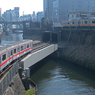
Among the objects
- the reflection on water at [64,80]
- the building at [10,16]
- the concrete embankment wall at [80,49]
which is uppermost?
the building at [10,16]

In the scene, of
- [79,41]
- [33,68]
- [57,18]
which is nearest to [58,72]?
[33,68]

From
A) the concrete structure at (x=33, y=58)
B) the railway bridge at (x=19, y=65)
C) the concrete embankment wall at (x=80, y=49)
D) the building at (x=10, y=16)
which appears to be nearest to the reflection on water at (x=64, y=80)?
the concrete embankment wall at (x=80, y=49)

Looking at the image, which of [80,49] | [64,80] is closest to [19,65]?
[64,80]

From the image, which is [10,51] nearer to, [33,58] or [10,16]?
[33,58]

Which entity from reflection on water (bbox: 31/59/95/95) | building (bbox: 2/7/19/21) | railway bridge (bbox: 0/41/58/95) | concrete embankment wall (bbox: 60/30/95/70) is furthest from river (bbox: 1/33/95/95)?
building (bbox: 2/7/19/21)

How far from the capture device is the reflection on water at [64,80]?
1382 centimetres

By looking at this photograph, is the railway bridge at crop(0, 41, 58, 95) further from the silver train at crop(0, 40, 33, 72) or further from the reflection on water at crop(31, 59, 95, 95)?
the reflection on water at crop(31, 59, 95, 95)

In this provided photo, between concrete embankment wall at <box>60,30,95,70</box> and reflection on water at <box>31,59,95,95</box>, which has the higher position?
concrete embankment wall at <box>60,30,95,70</box>

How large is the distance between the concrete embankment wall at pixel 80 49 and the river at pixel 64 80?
1099 millimetres

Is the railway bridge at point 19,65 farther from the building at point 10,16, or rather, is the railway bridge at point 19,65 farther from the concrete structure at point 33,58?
the building at point 10,16

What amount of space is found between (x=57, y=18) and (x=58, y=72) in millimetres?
47787

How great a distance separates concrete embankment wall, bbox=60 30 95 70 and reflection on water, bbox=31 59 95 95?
1.24 metres

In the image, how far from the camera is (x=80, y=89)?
561 inches

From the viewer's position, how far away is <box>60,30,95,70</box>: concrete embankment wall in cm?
2147
